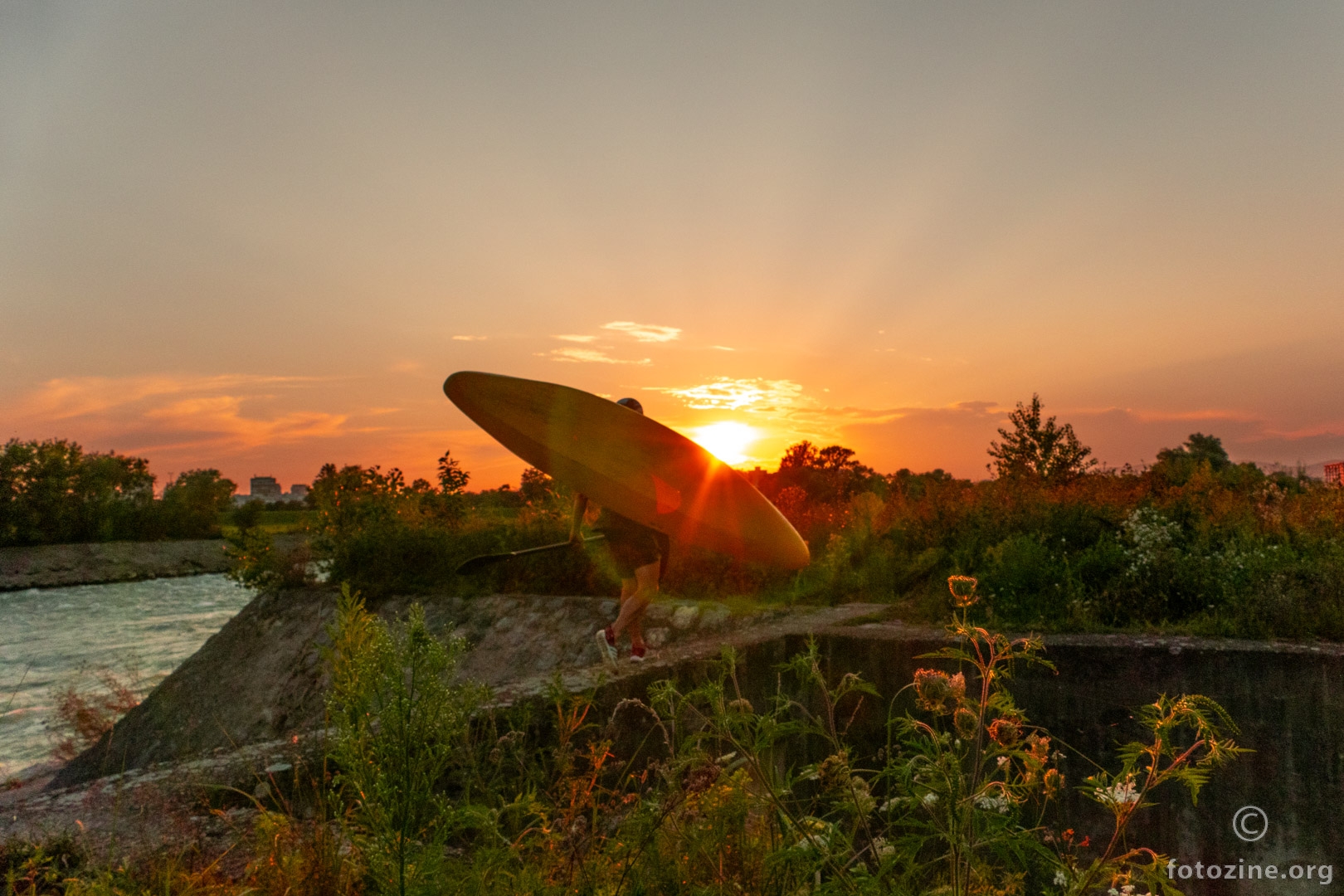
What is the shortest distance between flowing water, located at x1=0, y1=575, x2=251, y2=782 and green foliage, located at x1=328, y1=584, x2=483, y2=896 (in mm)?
5102

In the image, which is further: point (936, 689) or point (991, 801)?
point (991, 801)

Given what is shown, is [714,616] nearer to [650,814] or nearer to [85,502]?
[650,814]

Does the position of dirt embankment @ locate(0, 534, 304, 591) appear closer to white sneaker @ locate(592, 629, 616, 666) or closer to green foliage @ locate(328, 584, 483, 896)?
white sneaker @ locate(592, 629, 616, 666)

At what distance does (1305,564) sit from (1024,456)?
16.9 metres

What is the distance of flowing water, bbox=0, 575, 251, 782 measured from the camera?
1200 cm

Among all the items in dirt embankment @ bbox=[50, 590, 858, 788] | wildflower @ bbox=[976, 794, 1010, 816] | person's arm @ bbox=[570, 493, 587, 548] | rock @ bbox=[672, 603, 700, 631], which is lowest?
dirt embankment @ bbox=[50, 590, 858, 788]

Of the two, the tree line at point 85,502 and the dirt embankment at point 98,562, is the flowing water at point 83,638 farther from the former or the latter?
the tree line at point 85,502

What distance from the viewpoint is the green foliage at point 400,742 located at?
1.75 m

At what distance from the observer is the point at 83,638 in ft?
59.8

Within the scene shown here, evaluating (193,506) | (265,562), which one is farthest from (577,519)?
(193,506)

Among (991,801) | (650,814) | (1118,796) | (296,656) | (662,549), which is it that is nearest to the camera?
(1118,796)

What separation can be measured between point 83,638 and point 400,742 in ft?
70.8

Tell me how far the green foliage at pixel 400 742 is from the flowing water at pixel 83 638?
201 inches

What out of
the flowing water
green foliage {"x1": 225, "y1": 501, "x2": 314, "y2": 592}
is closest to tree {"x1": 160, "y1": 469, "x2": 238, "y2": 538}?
the flowing water
